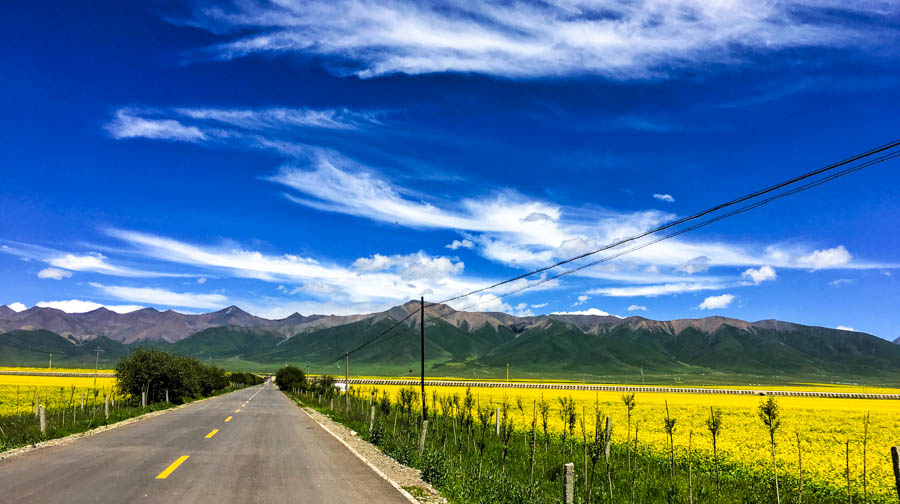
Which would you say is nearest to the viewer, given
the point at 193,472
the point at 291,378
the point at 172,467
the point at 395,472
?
the point at 193,472

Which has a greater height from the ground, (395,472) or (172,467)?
(172,467)

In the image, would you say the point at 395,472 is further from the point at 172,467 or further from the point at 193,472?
the point at 172,467

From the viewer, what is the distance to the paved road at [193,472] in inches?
447

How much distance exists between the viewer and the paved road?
37.3ft

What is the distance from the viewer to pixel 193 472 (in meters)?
13.8

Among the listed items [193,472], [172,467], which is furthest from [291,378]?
[193,472]

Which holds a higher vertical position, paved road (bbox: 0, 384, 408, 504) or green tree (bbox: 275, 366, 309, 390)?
paved road (bbox: 0, 384, 408, 504)

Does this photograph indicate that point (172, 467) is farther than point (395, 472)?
No

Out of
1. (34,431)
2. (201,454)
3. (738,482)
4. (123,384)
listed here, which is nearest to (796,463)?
(738,482)

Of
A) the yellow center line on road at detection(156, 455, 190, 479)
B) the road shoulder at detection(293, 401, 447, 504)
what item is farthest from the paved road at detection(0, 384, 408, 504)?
the road shoulder at detection(293, 401, 447, 504)

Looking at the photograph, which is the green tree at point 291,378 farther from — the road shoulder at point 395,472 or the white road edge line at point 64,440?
the road shoulder at point 395,472

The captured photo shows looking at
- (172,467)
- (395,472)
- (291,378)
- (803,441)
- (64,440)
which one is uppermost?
(172,467)

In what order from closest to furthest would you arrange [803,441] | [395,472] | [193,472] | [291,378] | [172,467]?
[193,472] → [172,467] → [395,472] → [803,441] → [291,378]

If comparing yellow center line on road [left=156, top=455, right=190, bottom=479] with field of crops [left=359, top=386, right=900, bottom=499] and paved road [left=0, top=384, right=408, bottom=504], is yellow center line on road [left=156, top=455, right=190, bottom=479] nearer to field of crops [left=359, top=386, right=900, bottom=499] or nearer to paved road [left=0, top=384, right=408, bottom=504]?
paved road [left=0, top=384, right=408, bottom=504]
